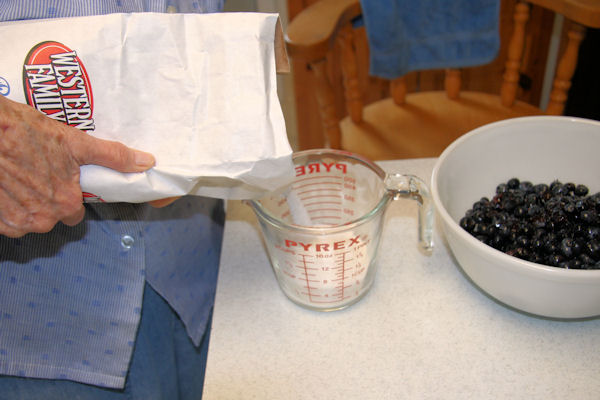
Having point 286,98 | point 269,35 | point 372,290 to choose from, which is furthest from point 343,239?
point 286,98

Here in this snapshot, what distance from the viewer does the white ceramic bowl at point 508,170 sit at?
0.55 metres

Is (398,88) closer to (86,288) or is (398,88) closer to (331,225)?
(331,225)

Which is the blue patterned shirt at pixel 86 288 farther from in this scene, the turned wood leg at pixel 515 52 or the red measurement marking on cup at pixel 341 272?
the turned wood leg at pixel 515 52

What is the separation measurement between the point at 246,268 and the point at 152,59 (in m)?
0.33

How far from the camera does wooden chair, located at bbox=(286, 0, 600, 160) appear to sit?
1.08 metres

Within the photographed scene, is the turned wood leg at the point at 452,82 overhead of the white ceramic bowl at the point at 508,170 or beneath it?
beneath

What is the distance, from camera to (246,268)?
2.37 feet

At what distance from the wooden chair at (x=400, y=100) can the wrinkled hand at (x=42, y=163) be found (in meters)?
0.63

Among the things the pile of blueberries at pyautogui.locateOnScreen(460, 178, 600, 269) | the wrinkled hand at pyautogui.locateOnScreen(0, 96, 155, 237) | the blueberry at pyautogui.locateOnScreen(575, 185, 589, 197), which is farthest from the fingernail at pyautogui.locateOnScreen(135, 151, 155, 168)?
the blueberry at pyautogui.locateOnScreen(575, 185, 589, 197)

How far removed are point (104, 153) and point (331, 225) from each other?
27 centimetres

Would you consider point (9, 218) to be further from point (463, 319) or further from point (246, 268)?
point (463, 319)

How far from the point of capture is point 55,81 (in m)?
0.51

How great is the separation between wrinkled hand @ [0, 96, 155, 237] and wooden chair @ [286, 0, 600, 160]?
63cm

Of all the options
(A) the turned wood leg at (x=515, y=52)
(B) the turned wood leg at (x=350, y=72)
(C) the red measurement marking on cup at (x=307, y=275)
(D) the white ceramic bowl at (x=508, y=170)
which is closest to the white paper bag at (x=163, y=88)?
(C) the red measurement marking on cup at (x=307, y=275)
